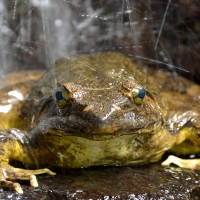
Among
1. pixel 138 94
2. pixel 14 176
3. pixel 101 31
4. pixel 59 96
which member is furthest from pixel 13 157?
pixel 101 31

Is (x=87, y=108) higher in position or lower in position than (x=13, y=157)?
higher

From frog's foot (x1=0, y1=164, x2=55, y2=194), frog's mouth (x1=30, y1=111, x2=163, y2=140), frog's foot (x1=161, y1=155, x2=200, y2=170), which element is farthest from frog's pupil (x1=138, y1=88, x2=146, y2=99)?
frog's foot (x1=0, y1=164, x2=55, y2=194)

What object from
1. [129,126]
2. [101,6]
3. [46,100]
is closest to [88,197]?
[129,126]

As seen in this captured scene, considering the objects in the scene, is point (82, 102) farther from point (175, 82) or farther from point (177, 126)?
point (175, 82)

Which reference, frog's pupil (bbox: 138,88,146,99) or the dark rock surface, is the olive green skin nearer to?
frog's pupil (bbox: 138,88,146,99)

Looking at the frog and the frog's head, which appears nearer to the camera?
the frog's head

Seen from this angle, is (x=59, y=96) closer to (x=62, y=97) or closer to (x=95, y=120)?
(x=62, y=97)
